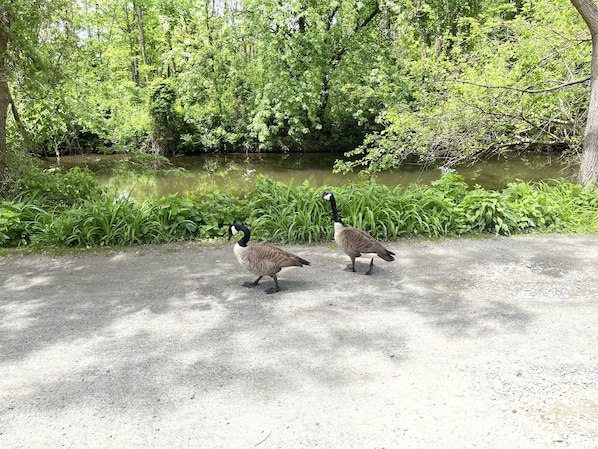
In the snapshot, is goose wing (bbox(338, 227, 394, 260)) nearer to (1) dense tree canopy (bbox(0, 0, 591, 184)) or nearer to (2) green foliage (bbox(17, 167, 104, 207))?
(2) green foliage (bbox(17, 167, 104, 207))

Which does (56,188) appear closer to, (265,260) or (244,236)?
(244,236)

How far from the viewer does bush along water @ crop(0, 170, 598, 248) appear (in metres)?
7.99

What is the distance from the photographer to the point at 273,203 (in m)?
8.87

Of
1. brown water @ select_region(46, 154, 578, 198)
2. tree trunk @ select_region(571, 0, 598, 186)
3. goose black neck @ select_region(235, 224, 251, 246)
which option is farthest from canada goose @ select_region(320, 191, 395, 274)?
brown water @ select_region(46, 154, 578, 198)

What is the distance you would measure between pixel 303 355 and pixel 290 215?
4.37 m

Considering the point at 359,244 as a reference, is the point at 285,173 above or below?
below

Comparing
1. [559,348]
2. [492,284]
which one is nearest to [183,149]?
[492,284]

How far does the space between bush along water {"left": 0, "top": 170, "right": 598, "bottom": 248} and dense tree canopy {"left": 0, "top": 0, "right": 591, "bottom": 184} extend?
6.67 feet

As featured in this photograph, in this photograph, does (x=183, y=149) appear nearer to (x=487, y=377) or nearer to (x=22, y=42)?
(x=22, y=42)

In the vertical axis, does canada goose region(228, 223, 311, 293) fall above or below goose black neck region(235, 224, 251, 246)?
below

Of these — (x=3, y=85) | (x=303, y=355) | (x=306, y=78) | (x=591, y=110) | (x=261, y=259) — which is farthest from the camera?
(x=306, y=78)

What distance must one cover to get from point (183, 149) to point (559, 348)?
23.7m

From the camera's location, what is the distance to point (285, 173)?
20406 millimetres

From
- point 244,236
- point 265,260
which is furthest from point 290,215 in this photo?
point 265,260
